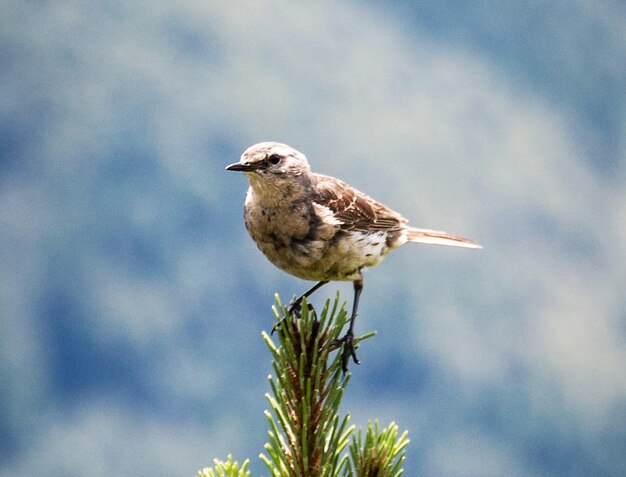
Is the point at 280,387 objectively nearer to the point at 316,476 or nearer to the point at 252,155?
the point at 316,476

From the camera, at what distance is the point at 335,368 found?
7.49 ft

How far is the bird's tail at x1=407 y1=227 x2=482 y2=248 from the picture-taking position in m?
4.06

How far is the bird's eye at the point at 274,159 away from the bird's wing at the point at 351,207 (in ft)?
0.93

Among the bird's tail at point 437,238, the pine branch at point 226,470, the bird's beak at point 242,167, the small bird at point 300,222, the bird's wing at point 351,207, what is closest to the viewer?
the pine branch at point 226,470

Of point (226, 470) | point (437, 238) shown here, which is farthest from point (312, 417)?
point (437, 238)

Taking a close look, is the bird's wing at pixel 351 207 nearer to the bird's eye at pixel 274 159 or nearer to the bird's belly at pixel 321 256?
the bird's belly at pixel 321 256

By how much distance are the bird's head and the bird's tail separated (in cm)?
100

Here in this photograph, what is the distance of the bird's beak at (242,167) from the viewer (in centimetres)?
305

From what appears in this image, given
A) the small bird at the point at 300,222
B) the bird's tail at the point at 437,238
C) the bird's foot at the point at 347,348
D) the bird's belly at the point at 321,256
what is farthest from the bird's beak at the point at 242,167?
the bird's tail at the point at 437,238

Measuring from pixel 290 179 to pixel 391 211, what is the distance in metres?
0.80

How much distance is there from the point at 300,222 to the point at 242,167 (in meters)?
0.36

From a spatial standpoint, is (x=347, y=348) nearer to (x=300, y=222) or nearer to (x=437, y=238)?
(x=300, y=222)

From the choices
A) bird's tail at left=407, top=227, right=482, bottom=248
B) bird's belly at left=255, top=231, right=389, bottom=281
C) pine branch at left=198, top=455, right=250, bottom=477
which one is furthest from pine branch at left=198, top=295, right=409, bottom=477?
bird's tail at left=407, top=227, right=482, bottom=248

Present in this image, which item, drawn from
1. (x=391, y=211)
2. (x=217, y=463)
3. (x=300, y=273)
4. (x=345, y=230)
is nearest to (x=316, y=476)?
(x=217, y=463)
